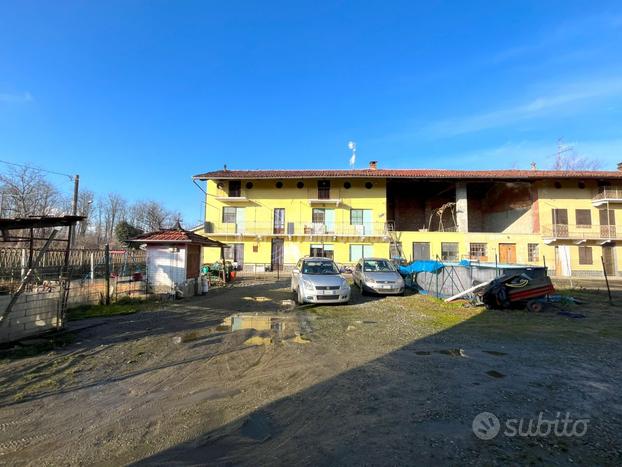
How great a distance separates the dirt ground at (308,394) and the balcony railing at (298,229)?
72.7 feet

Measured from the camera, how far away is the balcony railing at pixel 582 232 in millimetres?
28391

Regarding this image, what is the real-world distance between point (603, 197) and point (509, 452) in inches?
1417

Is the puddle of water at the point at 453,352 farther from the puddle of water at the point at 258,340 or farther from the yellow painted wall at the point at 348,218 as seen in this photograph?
the yellow painted wall at the point at 348,218

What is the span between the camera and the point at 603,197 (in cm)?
2862

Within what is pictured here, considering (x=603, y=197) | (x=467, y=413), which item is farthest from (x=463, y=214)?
(x=467, y=413)

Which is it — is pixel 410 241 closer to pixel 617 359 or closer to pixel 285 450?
pixel 617 359

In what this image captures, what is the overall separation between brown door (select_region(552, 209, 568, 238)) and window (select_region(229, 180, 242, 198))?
2928 cm

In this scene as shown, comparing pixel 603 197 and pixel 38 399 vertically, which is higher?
pixel 603 197

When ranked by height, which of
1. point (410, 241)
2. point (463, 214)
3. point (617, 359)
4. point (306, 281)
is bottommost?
point (617, 359)

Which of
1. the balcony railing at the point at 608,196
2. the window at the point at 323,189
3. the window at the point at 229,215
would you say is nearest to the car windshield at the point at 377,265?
the window at the point at 323,189

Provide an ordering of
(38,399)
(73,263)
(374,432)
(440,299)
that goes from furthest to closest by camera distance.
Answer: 1. (73,263)
2. (440,299)
3. (38,399)
4. (374,432)

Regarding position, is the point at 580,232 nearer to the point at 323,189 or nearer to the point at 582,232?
the point at 582,232

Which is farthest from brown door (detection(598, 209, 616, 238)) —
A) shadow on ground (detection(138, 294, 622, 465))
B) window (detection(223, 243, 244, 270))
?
window (detection(223, 243, 244, 270))

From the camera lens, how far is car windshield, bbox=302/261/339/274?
473 inches
